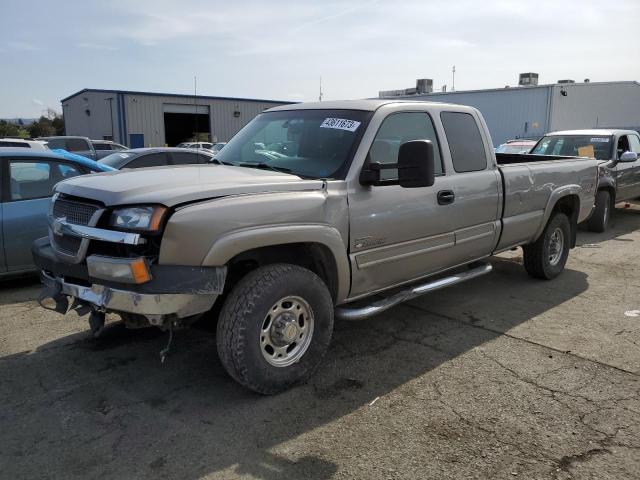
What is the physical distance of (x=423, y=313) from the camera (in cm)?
531

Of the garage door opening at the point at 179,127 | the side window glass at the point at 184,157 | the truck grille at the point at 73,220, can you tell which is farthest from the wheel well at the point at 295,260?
the garage door opening at the point at 179,127

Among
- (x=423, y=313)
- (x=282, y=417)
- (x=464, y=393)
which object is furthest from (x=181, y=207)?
(x=423, y=313)

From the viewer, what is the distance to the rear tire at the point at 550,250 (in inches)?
247

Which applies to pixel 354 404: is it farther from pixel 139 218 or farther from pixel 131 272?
pixel 139 218

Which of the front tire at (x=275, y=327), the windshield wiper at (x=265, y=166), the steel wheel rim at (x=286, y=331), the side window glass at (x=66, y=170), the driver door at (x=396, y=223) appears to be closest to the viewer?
the front tire at (x=275, y=327)

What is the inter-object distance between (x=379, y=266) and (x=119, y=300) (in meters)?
1.90

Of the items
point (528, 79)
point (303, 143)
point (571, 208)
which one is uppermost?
point (528, 79)

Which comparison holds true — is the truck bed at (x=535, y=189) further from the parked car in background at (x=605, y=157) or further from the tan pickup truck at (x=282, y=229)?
the parked car in background at (x=605, y=157)

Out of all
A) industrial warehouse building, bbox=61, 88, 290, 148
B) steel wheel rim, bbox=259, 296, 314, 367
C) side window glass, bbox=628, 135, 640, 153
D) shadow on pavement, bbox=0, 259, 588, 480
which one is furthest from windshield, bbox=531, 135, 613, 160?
industrial warehouse building, bbox=61, 88, 290, 148

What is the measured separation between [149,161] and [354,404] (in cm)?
833

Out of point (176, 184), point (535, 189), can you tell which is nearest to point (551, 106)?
point (535, 189)

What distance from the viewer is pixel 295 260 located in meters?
3.81

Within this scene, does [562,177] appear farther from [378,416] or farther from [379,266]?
[378,416]

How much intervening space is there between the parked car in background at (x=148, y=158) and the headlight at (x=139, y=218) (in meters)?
7.00
